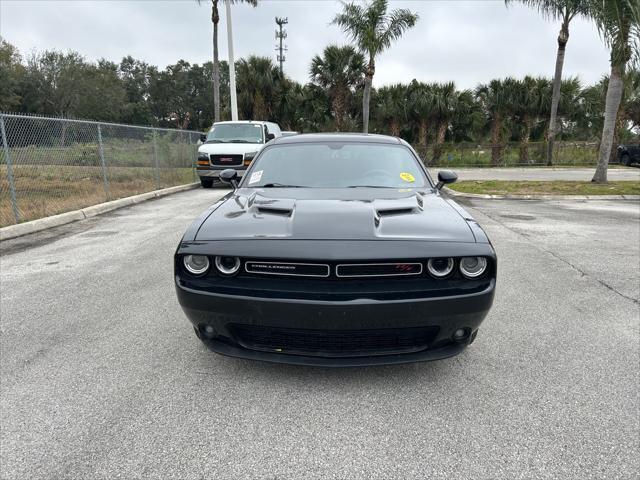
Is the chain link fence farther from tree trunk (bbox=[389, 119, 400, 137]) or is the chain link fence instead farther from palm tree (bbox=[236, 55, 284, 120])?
tree trunk (bbox=[389, 119, 400, 137])

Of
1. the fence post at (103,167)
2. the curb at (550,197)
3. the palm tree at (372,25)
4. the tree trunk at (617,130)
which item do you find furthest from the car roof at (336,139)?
the tree trunk at (617,130)

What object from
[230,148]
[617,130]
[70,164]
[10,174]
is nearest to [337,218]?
[10,174]

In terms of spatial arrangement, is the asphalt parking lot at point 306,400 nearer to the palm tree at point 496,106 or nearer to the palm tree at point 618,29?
the palm tree at point 618,29

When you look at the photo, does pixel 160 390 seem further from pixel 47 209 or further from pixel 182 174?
pixel 182 174

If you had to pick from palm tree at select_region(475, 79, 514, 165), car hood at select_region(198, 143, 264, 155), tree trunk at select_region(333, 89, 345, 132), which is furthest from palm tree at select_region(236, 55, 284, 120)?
car hood at select_region(198, 143, 264, 155)

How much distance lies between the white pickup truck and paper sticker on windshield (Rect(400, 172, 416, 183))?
28.3 feet

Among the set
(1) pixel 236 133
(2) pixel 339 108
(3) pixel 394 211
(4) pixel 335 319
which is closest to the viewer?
(4) pixel 335 319

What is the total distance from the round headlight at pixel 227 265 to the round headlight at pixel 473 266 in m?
1.21

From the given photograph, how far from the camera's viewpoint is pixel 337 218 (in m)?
2.52

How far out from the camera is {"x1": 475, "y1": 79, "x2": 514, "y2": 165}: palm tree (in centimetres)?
2428

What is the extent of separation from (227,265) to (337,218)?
2.22 ft

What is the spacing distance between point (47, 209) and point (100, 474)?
768cm

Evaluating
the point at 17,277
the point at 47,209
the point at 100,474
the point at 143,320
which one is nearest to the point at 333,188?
the point at 143,320

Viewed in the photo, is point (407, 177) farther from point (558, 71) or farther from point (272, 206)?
point (558, 71)
